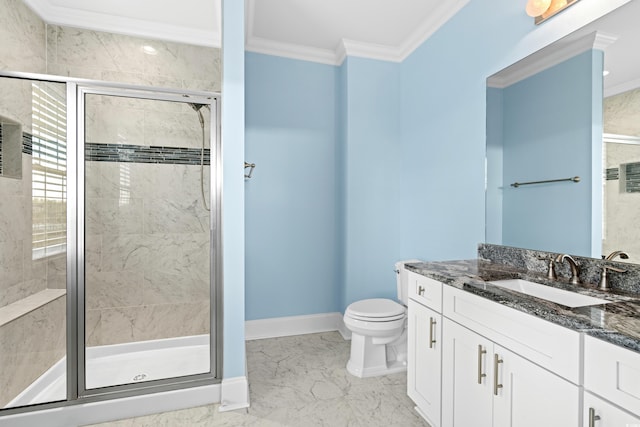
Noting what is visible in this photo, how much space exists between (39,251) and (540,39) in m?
3.03

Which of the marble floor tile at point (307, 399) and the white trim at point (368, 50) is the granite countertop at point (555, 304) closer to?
the marble floor tile at point (307, 399)

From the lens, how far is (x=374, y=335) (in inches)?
85.8

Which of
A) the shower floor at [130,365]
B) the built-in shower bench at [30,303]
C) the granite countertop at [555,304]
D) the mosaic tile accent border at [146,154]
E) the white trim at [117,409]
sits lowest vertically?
the white trim at [117,409]

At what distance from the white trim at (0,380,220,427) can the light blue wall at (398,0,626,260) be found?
1928mm

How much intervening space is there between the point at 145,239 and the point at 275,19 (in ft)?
6.47

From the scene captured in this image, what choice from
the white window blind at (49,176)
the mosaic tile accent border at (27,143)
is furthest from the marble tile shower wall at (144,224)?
the mosaic tile accent border at (27,143)

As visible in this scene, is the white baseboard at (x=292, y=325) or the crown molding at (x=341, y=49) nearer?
the crown molding at (x=341, y=49)

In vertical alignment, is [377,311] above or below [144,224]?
below

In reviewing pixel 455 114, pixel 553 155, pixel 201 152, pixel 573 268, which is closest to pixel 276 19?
pixel 201 152

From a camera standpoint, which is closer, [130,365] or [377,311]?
[130,365]

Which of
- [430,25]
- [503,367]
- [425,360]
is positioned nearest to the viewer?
[503,367]

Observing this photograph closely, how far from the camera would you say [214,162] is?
1.98 metres

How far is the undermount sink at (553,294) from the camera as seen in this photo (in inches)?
47.7

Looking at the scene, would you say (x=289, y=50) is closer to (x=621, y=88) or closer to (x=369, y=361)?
(x=621, y=88)
